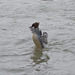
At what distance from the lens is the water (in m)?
7.17

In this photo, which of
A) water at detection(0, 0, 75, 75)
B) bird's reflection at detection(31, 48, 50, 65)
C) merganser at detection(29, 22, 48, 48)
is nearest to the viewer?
water at detection(0, 0, 75, 75)

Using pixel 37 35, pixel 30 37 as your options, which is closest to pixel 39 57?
pixel 37 35

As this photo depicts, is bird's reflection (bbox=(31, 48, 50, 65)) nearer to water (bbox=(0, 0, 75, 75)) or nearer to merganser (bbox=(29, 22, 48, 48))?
water (bbox=(0, 0, 75, 75))

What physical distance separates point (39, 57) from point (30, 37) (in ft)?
5.74

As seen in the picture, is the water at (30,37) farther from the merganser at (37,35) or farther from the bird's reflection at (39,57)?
the merganser at (37,35)

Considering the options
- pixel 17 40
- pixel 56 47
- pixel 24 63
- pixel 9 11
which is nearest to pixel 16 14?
pixel 9 11

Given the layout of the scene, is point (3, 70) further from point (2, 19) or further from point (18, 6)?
point (18, 6)

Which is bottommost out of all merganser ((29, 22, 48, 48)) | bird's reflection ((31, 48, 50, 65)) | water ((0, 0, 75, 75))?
bird's reflection ((31, 48, 50, 65))

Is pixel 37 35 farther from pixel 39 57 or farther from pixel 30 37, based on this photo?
pixel 30 37

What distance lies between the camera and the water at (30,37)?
717cm

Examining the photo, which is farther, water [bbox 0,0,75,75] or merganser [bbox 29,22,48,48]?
merganser [bbox 29,22,48,48]

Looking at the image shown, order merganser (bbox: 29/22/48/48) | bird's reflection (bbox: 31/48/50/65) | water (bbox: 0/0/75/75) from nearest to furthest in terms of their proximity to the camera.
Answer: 1. water (bbox: 0/0/75/75)
2. bird's reflection (bbox: 31/48/50/65)
3. merganser (bbox: 29/22/48/48)

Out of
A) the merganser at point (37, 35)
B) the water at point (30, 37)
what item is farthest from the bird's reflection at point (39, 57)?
the merganser at point (37, 35)

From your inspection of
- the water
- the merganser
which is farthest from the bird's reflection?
the merganser
